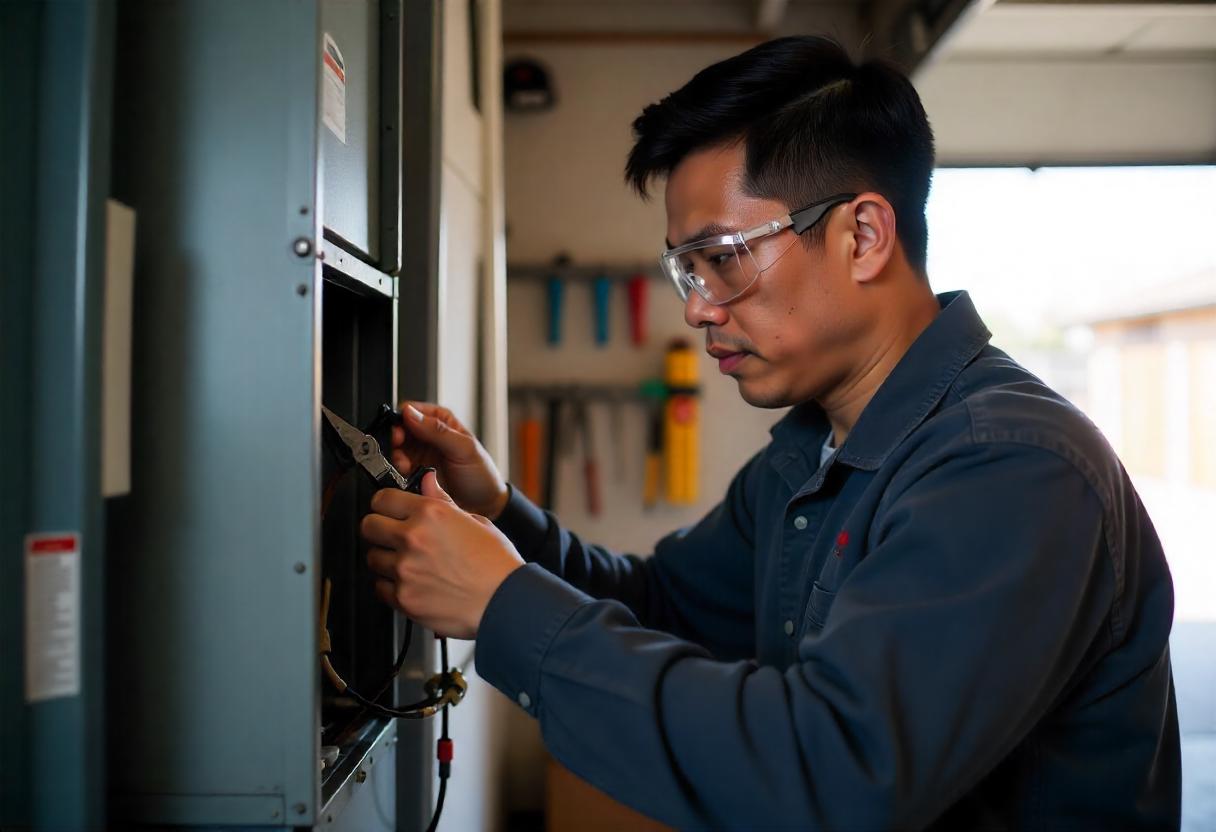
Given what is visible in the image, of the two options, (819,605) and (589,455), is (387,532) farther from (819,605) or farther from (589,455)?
(589,455)

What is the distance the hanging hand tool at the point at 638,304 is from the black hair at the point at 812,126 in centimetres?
187

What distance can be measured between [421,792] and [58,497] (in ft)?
2.83

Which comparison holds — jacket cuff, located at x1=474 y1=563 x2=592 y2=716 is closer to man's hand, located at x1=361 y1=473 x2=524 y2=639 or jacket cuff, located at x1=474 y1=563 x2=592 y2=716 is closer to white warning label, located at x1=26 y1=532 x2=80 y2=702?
man's hand, located at x1=361 y1=473 x2=524 y2=639

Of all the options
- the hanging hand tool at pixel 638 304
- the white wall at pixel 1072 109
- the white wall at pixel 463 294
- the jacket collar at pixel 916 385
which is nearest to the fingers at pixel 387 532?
the jacket collar at pixel 916 385

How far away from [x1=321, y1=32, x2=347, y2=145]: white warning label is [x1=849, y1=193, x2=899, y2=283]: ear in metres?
0.63

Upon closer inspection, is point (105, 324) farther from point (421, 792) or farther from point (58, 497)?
point (421, 792)

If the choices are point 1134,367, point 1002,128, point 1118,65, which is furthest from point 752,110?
point 1134,367

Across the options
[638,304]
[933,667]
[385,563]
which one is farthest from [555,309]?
[933,667]

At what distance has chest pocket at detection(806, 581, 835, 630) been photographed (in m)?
1.04

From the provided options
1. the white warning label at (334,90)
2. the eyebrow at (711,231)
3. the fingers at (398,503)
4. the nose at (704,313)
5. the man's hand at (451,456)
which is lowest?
the fingers at (398,503)

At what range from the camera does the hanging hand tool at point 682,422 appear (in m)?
3.01

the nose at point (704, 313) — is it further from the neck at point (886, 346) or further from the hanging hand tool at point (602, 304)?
the hanging hand tool at point (602, 304)

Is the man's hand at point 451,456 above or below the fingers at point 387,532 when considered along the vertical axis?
above

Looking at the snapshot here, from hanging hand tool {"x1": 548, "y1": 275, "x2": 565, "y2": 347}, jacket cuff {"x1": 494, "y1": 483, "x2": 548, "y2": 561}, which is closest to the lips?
jacket cuff {"x1": 494, "y1": 483, "x2": 548, "y2": 561}
